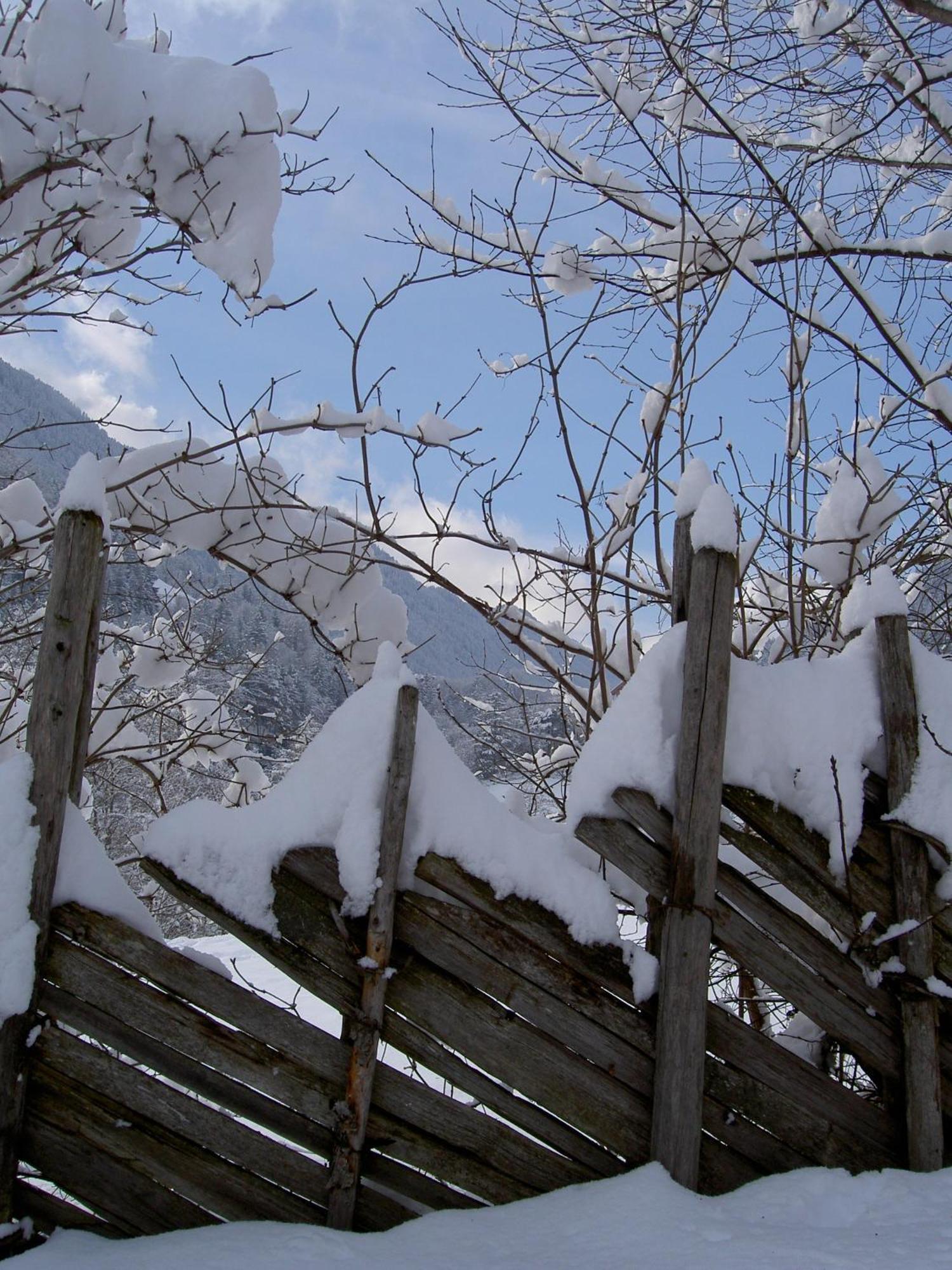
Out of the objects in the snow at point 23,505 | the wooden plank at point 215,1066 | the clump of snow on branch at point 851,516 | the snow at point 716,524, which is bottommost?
the wooden plank at point 215,1066

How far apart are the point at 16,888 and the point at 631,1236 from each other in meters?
1.67

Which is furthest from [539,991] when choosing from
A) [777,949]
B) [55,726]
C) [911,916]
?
[55,726]

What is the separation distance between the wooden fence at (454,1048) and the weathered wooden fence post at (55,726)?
0.13 feet

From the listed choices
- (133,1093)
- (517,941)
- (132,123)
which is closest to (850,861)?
(517,941)

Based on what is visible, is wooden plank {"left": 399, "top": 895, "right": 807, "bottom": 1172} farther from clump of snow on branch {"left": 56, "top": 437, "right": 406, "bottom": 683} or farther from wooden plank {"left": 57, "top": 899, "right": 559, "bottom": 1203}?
clump of snow on branch {"left": 56, "top": 437, "right": 406, "bottom": 683}

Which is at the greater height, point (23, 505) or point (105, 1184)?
point (23, 505)

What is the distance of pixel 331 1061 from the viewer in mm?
2148

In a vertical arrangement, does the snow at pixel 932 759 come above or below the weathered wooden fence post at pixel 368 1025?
above

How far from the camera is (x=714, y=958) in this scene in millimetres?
2879

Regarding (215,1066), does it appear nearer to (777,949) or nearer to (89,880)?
(89,880)

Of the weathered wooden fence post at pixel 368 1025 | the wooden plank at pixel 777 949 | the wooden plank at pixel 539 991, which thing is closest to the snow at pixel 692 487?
the wooden plank at pixel 777 949

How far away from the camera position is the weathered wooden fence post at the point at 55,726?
2051 millimetres

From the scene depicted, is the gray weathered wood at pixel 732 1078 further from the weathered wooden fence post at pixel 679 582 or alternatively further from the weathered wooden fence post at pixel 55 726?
the weathered wooden fence post at pixel 55 726

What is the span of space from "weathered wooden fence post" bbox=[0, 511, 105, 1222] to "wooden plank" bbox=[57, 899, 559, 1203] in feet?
0.54
